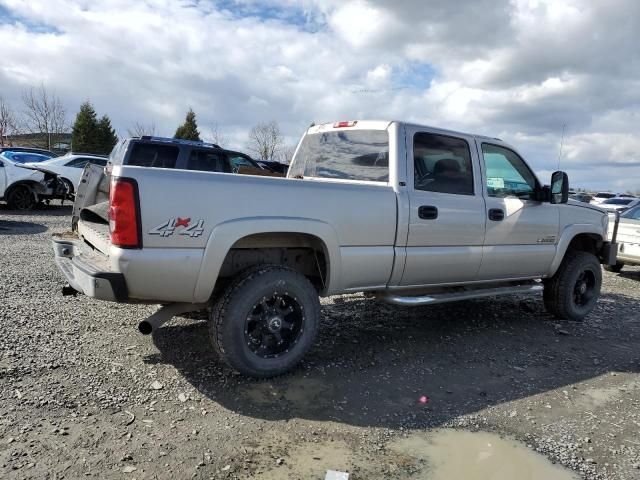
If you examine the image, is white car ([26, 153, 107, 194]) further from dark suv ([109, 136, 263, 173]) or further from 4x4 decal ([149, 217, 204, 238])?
4x4 decal ([149, 217, 204, 238])

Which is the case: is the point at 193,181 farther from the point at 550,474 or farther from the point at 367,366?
the point at 550,474

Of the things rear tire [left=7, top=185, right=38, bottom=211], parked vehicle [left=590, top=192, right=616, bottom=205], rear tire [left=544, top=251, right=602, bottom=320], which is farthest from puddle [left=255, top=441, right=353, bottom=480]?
parked vehicle [left=590, top=192, right=616, bottom=205]

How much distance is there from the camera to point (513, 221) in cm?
521

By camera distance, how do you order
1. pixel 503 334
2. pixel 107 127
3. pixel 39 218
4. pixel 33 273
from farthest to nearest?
1. pixel 107 127
2. pixel 39 218
3. pixel 33 273
4. pixel 503 334

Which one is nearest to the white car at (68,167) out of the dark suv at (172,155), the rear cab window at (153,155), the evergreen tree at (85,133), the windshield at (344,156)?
the dark suv at (172,155)

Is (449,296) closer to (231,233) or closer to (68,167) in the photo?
(231,233)

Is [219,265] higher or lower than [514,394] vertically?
higher

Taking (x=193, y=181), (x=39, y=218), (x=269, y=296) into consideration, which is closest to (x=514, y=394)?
(x=269, y=296)

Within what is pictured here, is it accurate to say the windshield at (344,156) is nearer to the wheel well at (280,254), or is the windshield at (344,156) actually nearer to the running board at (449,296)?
the wheel well at (280,254)

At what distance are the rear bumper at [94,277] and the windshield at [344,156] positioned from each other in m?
2.32

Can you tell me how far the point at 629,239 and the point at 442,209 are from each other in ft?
20.9

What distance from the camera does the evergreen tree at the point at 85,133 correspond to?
1476 inches

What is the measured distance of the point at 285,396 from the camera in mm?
3682

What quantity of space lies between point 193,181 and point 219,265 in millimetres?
605
